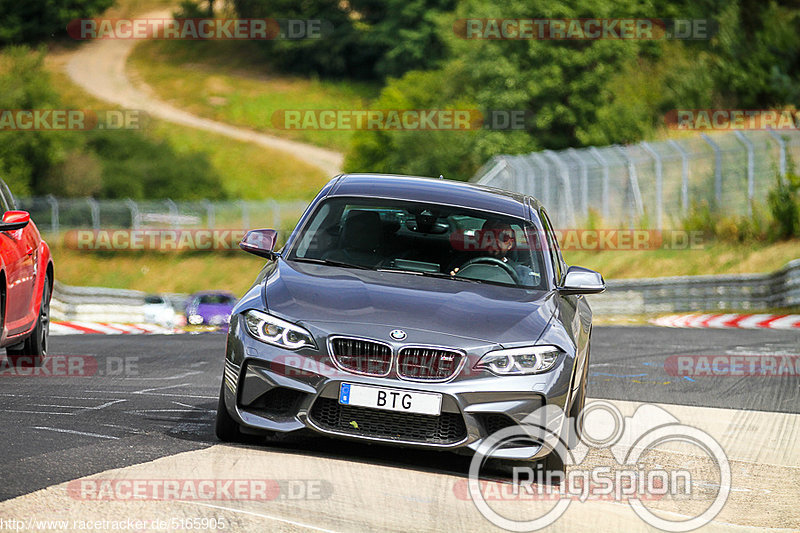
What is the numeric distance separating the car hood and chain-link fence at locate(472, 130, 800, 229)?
21451 millimetres

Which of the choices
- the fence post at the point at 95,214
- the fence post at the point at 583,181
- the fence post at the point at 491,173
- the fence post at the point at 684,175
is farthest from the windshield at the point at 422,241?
the fence post at the point at 95,214

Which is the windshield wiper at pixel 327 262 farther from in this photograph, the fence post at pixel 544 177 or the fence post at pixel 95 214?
the fence post at pixel 95 214

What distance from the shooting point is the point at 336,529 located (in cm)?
540

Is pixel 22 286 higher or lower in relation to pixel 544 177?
higher

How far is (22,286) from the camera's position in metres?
10.0

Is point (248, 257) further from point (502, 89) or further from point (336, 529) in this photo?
point (336, 529)

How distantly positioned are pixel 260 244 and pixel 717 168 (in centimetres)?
2324

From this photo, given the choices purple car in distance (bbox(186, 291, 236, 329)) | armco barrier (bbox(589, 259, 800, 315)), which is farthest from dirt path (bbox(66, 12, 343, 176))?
armco barrier (bbox(589, 259, 800, 315))

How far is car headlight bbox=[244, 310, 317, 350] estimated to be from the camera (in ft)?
22.0

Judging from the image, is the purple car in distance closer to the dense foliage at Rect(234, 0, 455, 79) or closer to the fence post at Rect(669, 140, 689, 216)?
the fence post at Rect(669, 140, 689, 216)

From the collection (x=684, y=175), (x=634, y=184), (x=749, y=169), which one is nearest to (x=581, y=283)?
(x=749, y=169)

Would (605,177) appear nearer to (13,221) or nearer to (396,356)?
(13,221)

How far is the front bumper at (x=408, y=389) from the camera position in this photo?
21.7 ft

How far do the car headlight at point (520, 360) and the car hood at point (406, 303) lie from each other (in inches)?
2.7
